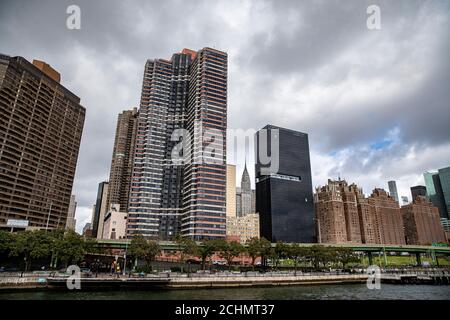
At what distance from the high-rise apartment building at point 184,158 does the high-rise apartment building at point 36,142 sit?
4159cm

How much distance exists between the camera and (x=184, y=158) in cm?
18462

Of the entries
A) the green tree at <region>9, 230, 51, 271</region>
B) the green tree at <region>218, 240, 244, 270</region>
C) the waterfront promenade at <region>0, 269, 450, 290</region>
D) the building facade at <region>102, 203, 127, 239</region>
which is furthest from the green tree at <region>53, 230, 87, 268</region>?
the building facade at <region>102, 203, 127, 239</region>

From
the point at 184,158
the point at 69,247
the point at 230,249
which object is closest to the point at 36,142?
the point at 184,158

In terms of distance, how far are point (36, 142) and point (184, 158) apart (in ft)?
270

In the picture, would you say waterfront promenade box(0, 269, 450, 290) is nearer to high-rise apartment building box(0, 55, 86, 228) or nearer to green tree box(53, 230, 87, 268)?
green tree box(53, 230, 87, 268)

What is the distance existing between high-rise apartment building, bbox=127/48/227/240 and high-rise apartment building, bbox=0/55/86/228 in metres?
41.6

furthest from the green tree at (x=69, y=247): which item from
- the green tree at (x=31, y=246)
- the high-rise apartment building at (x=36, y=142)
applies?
the high-rise apartment building at (x=36, y=142)

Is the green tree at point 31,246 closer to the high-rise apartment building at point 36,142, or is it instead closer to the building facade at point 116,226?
the high-rise apartment building at point 36,142

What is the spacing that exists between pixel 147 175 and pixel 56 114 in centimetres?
6510

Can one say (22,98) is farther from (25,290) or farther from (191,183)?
(25,290)

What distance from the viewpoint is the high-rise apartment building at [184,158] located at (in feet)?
516

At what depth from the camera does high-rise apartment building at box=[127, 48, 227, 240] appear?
157125mm
